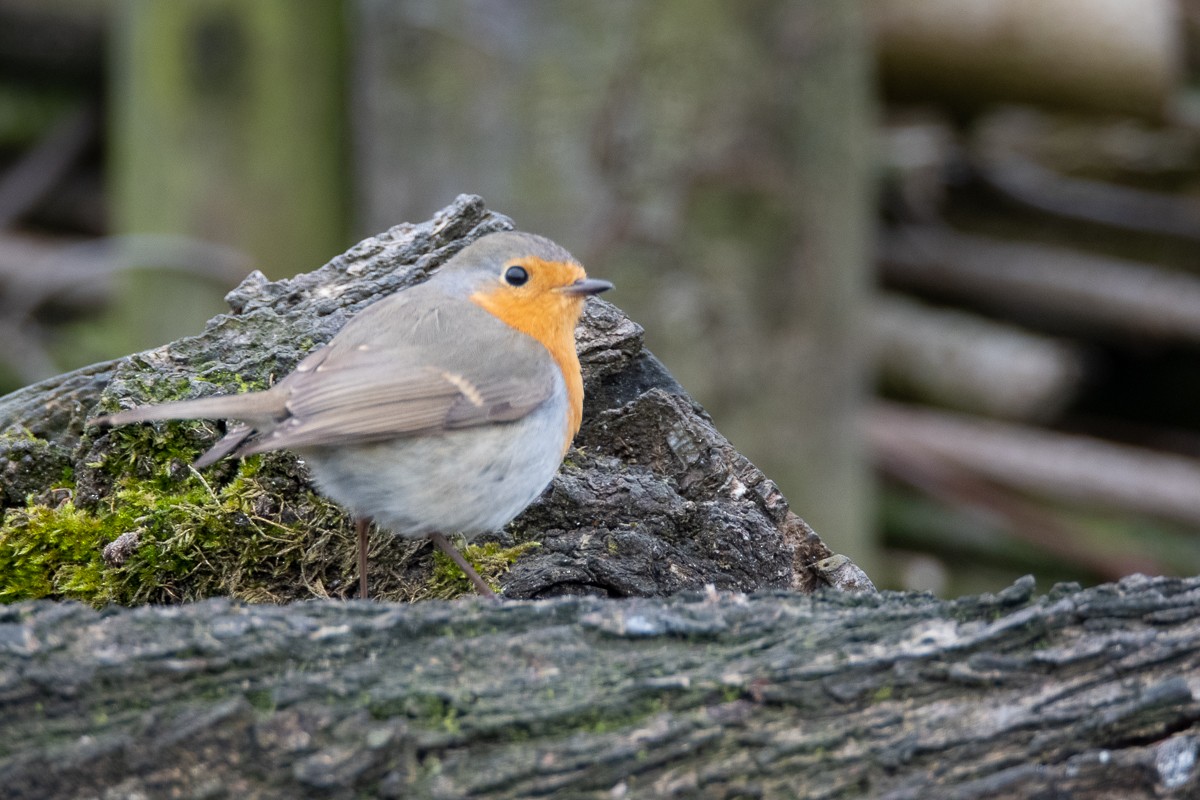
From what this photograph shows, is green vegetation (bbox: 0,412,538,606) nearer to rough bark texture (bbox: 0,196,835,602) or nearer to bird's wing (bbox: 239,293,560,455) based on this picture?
rough bark texture (bbox: 0,196,835,602)

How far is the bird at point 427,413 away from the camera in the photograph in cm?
258

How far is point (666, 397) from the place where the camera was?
2.93m

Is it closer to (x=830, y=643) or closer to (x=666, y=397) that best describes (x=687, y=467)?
(x=666, y=397)

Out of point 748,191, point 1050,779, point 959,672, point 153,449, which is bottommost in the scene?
point 1050,779

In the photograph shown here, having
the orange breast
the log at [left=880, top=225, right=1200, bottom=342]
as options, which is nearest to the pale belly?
the orange breast

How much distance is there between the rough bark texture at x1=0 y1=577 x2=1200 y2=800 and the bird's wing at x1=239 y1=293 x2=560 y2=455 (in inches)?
22.1

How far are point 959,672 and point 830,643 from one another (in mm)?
199

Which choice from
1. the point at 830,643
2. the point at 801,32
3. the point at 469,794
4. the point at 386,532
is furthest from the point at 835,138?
the point at 469,794

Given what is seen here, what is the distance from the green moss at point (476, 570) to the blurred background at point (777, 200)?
1.88 m

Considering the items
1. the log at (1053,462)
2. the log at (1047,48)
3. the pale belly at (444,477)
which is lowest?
the log at (1053,462)

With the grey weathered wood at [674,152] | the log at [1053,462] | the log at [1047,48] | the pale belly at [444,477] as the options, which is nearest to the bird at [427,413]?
the pale belly at [444,477]

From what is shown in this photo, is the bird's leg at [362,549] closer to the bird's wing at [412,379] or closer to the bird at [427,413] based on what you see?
the bird at [427,413]

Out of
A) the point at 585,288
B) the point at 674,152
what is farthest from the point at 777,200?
the point at 585,288

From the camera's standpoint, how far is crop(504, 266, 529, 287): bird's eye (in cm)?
308
